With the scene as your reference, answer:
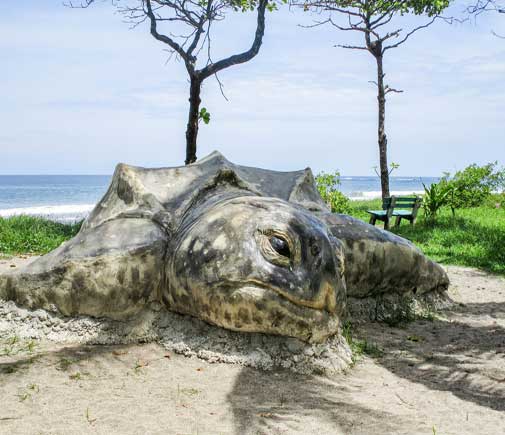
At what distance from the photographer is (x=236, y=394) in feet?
12.2

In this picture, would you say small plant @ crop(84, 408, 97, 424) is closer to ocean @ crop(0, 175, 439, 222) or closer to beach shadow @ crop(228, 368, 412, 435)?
beach shadow @ crop(228, 368, 412, 435)

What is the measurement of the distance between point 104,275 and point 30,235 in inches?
243

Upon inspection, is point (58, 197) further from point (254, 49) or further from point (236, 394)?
point (236, 394)

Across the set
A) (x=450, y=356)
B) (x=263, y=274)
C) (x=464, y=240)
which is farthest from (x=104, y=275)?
(x=464, y=240)

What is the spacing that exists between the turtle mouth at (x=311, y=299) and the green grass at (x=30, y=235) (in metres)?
6.32

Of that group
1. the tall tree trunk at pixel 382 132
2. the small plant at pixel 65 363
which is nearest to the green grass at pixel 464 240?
the tall tree trunk at pixel 382 132

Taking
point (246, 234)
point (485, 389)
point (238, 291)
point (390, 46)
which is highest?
point (390, 46)

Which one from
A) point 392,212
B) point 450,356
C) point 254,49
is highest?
point 254,49

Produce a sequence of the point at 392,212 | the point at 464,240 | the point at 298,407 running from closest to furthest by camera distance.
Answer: the point at 298,407 → the point at 464,240 → the point at 392,212

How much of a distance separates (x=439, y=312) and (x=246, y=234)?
2974 mm

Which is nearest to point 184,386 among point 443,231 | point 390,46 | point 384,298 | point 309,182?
point 384,298

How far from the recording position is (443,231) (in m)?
12.2

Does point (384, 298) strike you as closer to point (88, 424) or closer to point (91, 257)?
point (91, 257)

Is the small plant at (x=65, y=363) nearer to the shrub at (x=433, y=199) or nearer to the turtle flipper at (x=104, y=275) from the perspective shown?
the turtle flipper at (x=104, y=275)
